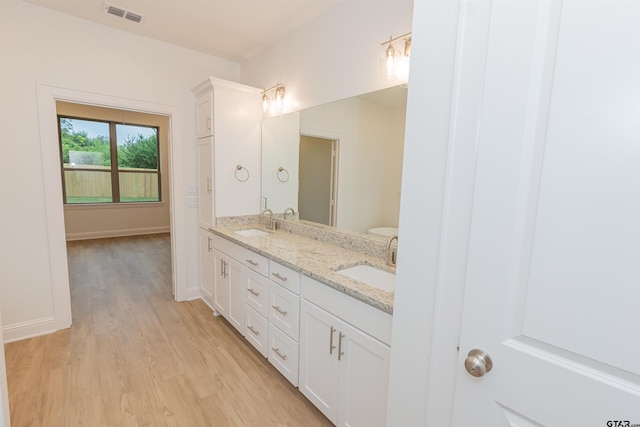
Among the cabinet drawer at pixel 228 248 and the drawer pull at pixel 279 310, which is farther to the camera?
the cabinet drawer at pixel 228 248

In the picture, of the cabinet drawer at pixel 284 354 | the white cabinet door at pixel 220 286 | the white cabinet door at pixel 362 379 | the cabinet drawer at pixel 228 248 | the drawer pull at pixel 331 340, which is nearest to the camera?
the white cabinet door at pixel 362 379

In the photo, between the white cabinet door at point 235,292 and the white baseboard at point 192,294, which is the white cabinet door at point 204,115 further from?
the white baseboard at point 192,294

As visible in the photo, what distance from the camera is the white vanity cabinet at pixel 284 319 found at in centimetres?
183

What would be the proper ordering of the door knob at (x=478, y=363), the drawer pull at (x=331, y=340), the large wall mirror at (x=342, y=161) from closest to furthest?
the door knob at (x=478, y=363) → the drawer pull at (x=331, y=340) → the large wall mirror at (x=342, y=161)

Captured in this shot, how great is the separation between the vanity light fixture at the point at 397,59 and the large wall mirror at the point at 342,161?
3.3 inches

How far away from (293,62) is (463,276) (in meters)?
2.51

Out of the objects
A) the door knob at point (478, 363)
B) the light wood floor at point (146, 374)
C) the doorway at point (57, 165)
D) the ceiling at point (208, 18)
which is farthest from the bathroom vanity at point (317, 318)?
the ceiling at point (208, 18)

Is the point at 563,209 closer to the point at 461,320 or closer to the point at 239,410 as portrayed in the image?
the point at 461,320

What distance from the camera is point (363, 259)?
6.47ft

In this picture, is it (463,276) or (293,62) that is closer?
(463,276)

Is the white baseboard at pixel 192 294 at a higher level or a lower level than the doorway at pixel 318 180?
lower

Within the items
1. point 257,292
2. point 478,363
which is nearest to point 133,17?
point 257,292

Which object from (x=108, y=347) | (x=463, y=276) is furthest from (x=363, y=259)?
(x=108, y=347)

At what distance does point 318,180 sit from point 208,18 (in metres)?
1.64
